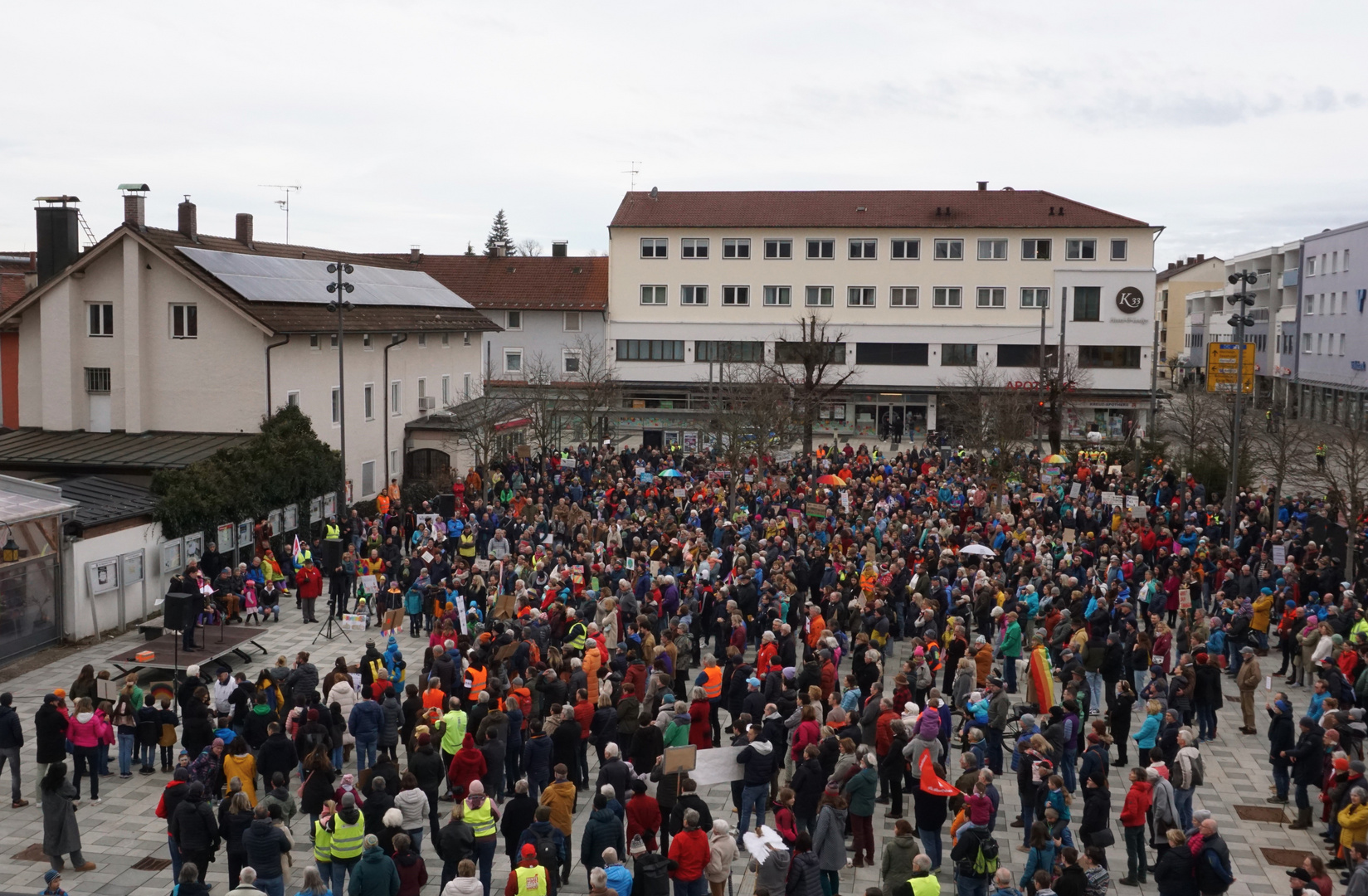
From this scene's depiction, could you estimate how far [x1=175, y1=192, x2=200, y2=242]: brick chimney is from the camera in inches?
1515

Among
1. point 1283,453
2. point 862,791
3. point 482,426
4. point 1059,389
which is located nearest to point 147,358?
point 482,426

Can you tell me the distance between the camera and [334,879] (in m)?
11.3

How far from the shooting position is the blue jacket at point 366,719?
14312 mm

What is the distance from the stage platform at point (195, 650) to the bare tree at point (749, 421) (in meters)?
14.8

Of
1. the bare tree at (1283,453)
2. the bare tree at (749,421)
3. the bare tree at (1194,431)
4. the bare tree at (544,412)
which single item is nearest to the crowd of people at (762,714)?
the bare tree at (1283,453)

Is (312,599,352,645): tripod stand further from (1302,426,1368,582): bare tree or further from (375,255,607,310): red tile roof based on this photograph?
(375,255,607,310): red tile roof

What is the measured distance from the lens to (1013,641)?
18625 mm

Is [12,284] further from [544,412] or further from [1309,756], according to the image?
[1309,756]

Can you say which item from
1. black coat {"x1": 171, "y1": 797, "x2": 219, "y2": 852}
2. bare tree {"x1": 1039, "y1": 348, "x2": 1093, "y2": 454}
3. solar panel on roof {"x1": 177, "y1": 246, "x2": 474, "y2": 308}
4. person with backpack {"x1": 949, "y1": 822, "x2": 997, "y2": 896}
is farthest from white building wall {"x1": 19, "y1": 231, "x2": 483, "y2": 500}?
bare tree {"x1": 1039, "y1": 348, "x2": 1093, "y2": 454}

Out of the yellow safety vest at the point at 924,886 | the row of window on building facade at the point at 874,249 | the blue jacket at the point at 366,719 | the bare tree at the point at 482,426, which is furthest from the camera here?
the row of window on building facade at the point at 874,249

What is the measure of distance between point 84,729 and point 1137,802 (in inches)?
466

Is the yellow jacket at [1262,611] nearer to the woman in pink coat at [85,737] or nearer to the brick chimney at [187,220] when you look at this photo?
the woman in pink coat at [85,737]

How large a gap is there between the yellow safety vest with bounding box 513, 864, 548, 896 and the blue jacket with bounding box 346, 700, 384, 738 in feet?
15.6

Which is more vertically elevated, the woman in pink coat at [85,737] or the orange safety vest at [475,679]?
the orange safety vest at [475,679]
